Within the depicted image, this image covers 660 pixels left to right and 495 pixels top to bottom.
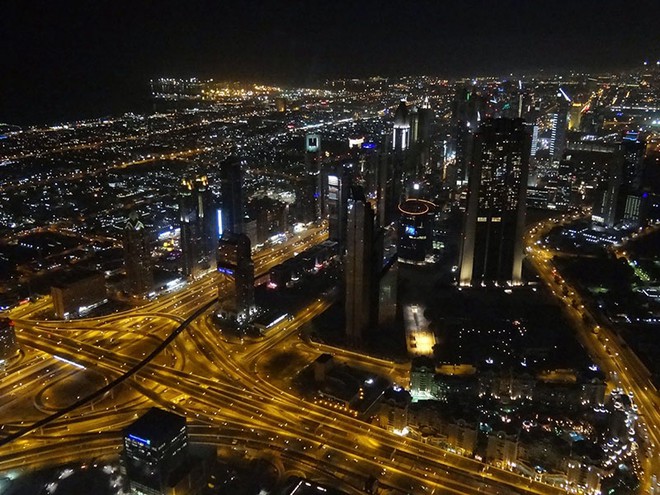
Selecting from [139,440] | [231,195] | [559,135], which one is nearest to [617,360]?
[139,440]

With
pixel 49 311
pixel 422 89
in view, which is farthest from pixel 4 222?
pixel 422 89

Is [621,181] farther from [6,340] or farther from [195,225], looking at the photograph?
[6,340]

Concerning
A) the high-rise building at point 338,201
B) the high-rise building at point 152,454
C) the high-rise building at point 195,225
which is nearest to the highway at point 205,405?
the high-rise building at point 152,454

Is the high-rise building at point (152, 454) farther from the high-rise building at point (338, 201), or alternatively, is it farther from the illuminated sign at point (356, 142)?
the illuminated sign at point (356, 142)

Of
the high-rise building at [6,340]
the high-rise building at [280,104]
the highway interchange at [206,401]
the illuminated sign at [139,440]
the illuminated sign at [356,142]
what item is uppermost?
the high-rise building at [280,104]

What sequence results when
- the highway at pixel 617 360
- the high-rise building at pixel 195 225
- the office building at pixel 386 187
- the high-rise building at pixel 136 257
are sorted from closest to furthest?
the highway at pixel 617 360 → the high-rise building at pixel 136 257 → the high-rise building at pixel 195 225 → the office building at pixel 386 187

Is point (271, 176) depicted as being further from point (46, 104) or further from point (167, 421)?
point (167, 421)
